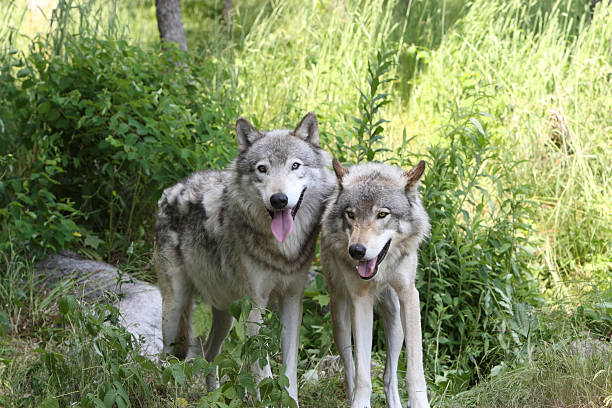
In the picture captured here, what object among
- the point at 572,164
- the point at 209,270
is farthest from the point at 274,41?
the point at 209,270

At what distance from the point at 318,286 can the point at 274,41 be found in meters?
4.24

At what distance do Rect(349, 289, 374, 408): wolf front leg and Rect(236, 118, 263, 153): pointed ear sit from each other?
120 centimetres

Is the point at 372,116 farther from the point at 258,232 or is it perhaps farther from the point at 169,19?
the point at 169,19

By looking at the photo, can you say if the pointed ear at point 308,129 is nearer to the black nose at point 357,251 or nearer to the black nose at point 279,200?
the black nose at point 279,200

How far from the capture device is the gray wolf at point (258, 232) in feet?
12.8

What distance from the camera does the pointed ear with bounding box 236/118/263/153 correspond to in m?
4.16

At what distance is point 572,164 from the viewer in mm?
6254

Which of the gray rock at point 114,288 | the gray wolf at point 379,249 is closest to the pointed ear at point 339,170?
the gray wolf at point 379,249

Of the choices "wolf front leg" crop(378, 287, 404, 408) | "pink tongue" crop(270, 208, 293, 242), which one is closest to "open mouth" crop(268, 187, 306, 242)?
"pink tongue" crop(270, 208, 293, 242)

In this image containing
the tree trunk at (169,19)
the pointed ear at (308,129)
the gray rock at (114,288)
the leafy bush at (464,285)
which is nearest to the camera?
the pointed ear at (308,129)

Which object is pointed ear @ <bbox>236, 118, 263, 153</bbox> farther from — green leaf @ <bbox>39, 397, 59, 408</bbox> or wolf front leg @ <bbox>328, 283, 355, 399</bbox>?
green leaf @ <bbox>39, 397, 59, 408</bbox>

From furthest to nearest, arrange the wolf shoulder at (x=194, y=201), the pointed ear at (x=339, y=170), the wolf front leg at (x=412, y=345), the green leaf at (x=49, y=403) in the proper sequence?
the wolf shoulder at (x=194, y=201) → the pointed ear at (x=339, y=170) → the wolf front leg at (x=412, y=345) → the green leaf at (x=49, y=403)

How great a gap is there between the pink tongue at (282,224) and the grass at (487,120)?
3.55ft

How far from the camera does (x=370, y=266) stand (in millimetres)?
3508
